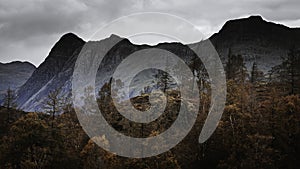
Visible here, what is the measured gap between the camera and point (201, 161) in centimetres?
5641

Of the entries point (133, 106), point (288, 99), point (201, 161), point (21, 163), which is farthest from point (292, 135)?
point (21, 163)

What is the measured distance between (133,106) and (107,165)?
44.1ft

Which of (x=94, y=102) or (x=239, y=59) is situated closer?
(x=94, y=102)

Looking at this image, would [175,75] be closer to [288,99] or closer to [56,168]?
[288,99]

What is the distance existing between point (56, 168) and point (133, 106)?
16.1m

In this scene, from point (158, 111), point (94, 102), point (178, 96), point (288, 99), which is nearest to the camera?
point (288, 99)

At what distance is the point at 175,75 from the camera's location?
80750 mm

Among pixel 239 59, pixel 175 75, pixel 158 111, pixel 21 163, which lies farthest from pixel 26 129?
pixel 239 59

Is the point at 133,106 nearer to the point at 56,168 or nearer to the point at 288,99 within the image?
the point at 56,168

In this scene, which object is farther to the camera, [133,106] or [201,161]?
[133,106]

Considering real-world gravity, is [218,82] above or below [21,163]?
above

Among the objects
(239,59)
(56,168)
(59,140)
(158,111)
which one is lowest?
(56,168)

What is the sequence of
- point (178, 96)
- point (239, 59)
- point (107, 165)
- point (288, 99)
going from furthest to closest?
point (239, 59) → point (178, 96) → point (288, 99) → point (107, 165)

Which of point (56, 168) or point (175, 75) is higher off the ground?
→ point (175, 75)
